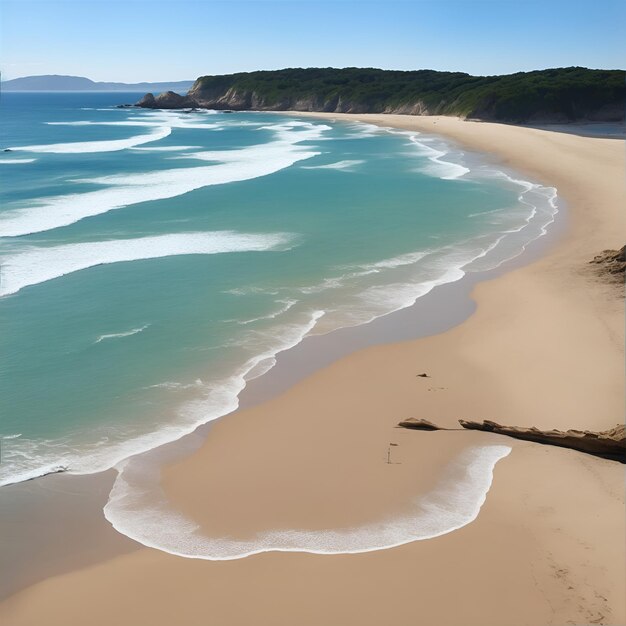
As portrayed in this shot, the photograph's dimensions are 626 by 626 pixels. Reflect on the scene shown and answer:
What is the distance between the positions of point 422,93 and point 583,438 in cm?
8716

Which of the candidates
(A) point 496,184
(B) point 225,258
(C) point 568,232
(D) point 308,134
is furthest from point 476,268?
(D) point 308,134

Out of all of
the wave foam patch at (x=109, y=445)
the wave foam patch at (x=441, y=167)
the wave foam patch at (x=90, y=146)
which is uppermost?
the wave foam patch at (x=441, y=167)

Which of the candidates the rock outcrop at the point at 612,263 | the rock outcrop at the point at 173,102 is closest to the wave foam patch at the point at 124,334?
the rock outcrop at the point at 612,263

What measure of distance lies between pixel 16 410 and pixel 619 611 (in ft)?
29.6

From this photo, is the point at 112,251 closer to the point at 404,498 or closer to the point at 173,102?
the point at 404,498

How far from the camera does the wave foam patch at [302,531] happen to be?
301 inches

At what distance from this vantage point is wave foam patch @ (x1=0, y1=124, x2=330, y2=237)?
81.4 feet

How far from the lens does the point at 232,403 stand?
1112 cm

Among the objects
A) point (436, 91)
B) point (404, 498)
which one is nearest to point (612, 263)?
point (404, 498)

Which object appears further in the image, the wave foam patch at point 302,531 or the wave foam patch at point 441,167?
the wave foam patch at point 441,167

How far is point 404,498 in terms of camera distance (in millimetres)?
8586

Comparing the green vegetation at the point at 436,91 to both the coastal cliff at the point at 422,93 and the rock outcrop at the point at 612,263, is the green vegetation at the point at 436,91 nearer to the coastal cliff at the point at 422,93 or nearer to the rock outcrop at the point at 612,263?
the coastal cliff at the point at 422,93

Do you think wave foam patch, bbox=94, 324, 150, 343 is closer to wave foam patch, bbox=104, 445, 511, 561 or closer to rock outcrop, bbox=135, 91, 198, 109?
wave foam patch, bbox=104, 445, 511, 561

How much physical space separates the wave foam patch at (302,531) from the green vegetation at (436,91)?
65.0m
